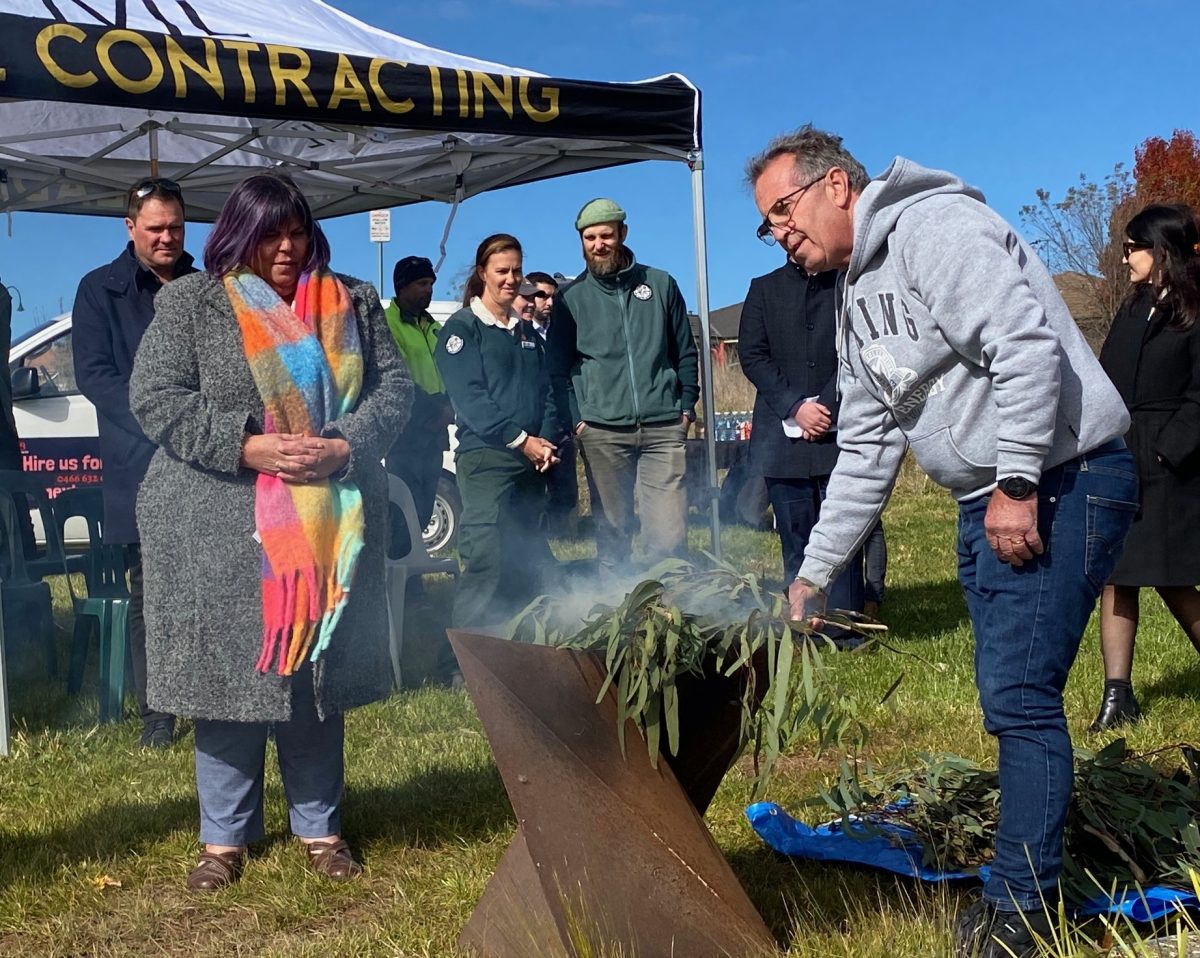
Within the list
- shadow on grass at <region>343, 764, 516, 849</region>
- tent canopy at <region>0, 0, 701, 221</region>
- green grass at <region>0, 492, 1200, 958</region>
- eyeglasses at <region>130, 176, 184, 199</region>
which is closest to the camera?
green grass at <region>0, 492, 1200, 958</region>

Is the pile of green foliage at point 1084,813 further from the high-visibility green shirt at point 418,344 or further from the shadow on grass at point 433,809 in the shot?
the high-visibility green shirt at point 418,344

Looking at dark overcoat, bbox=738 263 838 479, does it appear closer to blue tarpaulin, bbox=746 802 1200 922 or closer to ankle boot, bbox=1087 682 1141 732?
ankle boot, bbox=1087 682 1141 732

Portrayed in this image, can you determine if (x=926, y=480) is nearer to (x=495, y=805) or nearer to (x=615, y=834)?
(x=495, y=805)

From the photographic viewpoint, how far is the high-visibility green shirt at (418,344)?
7.94m

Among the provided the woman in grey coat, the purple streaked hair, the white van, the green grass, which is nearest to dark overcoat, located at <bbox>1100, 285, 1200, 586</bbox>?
the green grass

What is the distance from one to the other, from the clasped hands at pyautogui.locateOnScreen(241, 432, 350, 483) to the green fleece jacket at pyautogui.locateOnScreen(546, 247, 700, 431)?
9.98ft

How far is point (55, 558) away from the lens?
6.71m

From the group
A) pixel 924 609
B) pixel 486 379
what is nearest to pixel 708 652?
pixel 486 379

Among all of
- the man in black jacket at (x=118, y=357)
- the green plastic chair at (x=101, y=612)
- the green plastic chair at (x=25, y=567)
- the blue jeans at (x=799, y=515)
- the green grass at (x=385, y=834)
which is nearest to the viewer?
the green grass at (x=385, y=834)

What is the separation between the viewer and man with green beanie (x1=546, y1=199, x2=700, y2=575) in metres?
6.54

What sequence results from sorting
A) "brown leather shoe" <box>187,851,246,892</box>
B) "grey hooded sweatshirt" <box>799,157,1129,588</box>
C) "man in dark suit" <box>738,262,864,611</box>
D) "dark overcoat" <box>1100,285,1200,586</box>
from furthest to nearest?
1. "man in dark suit" <box>738,262,864,611</box>
2. "dark overcoat" <box>1100,285,1200,586</box>
3. "brown leather shoe" <box>187,851,246,892</box>
4. "grey hooded sweatshirt" <box>799,157,1129,588</box>

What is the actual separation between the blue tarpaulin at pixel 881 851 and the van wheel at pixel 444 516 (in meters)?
7.41

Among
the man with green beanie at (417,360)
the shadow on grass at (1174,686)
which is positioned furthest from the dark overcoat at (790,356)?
Answer: the man with green beanie at (417,360)

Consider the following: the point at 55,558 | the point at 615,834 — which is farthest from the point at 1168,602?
the point at 55,558
